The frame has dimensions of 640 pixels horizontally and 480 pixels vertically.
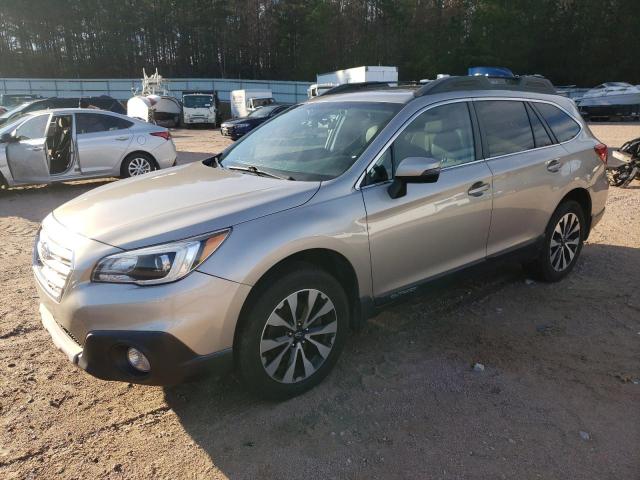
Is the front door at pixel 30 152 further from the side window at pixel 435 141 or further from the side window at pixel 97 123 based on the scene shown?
the side window at pixel 435 141

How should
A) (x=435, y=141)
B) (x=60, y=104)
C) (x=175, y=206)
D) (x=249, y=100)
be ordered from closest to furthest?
1. (x=175, y=206)
2. (x=435, y=141)
3. (x=60, y=104)
4. (x=249, y=100)

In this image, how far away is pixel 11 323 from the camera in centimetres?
409

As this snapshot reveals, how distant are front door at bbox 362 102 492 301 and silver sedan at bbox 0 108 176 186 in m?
7.76

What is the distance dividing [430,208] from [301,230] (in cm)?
106

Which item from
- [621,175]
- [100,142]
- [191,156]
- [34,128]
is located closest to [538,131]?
[621,175]

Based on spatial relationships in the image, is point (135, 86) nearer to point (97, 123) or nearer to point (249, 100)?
point (249, 100)

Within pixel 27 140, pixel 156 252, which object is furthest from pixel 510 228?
pixel 27 140

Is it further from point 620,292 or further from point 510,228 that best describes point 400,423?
point 620,292

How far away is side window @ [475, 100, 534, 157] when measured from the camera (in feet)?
13.3

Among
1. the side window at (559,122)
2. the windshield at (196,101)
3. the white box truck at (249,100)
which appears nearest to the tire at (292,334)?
the side window at (559,122)

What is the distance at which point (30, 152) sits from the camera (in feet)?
30.1

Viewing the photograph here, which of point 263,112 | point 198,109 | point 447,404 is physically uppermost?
point 198,109

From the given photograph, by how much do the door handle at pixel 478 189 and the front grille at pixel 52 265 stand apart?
262 cm

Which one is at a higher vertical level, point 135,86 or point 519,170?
point 135,86
